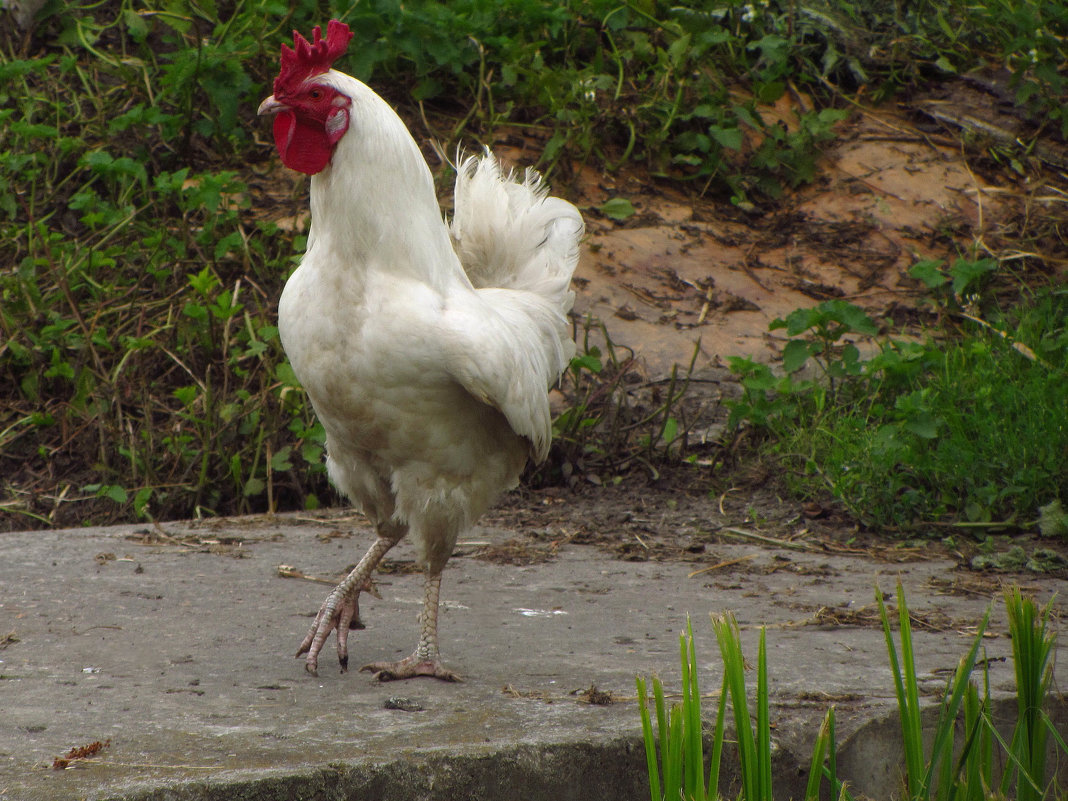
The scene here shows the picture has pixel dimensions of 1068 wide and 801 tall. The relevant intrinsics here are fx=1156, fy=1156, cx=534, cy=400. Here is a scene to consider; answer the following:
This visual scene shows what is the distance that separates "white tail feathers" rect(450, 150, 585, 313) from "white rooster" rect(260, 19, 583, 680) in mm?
648

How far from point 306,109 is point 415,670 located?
162cm

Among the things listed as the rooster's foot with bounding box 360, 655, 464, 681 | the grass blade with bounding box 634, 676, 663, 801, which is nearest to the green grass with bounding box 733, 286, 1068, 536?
the rooster's foot with bounding box 360, 655, 464, 681

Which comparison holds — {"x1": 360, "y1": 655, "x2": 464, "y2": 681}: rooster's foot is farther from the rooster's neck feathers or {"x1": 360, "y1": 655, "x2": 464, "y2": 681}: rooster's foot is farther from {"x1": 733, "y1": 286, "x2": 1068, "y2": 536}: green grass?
{"x1": 733, "y1": 286, "x2": 1068, "y2": 536}: green grass

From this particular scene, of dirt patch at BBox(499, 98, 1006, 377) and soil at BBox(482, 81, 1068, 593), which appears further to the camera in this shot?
dirt patch at BBox(499, 98, 1006, 377)

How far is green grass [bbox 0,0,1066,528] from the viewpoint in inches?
230

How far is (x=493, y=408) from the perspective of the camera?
3.55 m

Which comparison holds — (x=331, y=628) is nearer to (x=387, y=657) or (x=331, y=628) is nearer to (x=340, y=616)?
(x=340, y=616)

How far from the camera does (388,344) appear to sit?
3166 millimetres

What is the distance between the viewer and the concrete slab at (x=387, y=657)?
8.11 feet

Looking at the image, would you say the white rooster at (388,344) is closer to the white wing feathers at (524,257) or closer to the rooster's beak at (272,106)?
the rooster's beak at (272,106)

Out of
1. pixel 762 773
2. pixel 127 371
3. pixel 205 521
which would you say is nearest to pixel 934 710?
pixel 762 773

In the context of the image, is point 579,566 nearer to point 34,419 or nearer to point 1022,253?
point 34,419

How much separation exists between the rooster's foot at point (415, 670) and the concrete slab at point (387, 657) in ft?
0.16

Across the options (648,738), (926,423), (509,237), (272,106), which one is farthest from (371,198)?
(926,423)
